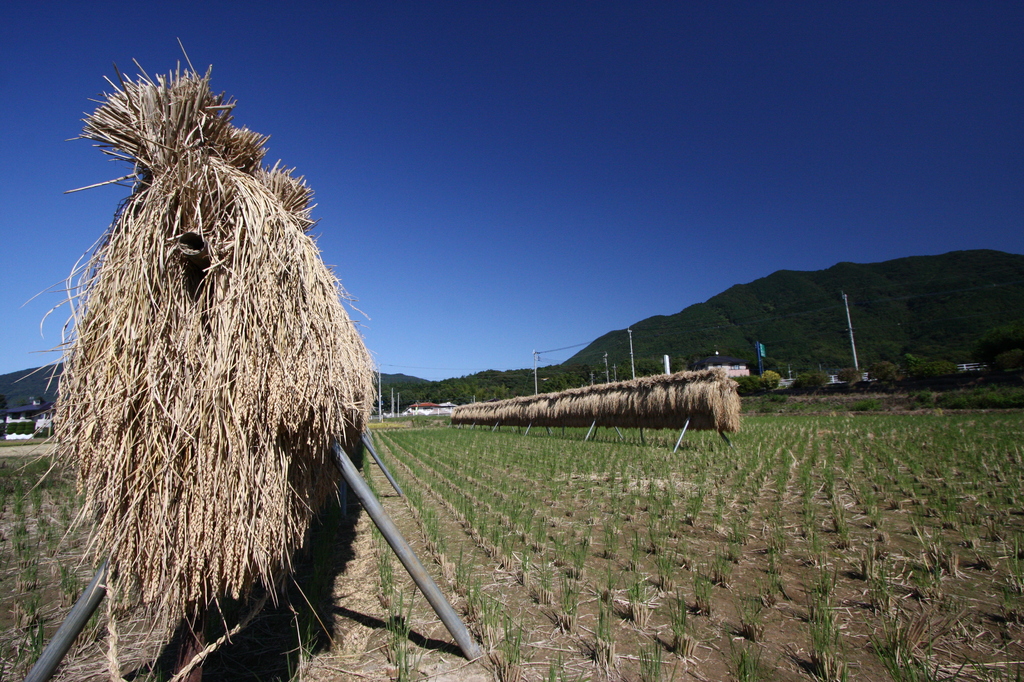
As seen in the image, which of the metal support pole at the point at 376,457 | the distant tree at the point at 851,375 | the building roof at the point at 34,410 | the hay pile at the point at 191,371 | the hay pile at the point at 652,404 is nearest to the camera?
the hay pile at the point at 191,371

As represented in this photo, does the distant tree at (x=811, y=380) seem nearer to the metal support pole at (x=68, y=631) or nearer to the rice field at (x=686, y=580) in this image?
the rice field at (x=686, y=580)

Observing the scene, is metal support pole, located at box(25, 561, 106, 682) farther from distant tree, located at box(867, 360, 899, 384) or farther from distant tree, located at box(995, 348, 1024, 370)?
distant tree, located at box(867, 360, 899, 384)

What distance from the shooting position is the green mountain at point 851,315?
65.8 metres

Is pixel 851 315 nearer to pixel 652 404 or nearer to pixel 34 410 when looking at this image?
pixel 652 404

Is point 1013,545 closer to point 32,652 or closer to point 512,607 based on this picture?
point 512,607

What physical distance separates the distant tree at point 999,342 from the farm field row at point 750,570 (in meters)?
29.1

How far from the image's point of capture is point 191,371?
1.93 metres

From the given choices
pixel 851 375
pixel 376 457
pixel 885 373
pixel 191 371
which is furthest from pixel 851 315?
pixel 191 371

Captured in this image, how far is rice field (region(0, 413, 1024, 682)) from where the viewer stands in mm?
2539

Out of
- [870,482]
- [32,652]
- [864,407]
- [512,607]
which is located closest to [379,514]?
[512,607]

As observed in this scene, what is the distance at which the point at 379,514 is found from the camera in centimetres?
237

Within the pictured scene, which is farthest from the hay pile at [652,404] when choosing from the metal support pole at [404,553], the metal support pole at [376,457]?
the metal support pole at [404,553]

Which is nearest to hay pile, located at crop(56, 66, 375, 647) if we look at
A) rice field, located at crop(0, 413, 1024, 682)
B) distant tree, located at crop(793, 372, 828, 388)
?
rice field, located at crop(0, 413, 1024, 682)

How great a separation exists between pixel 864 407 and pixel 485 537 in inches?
1186
